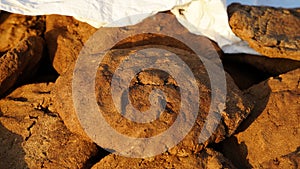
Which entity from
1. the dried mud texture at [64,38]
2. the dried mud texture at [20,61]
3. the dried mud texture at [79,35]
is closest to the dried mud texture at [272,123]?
the dried mud texture at [79,35]

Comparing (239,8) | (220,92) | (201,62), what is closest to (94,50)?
(201,62)

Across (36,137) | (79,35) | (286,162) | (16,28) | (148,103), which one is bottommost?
(286,162)

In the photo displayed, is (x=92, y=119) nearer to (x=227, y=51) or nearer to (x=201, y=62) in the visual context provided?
(x=201, y=62)

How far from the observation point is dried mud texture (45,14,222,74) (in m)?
3.47

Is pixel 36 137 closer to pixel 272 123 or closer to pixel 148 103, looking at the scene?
pixel 148 103

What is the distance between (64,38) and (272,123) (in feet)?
5.71

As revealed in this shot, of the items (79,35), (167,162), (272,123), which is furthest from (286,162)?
(79,35)

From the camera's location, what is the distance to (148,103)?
8.96 feet

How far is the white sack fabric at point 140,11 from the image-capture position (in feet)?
11.4

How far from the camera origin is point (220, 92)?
2959mm

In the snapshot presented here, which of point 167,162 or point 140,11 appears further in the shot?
point 140,11

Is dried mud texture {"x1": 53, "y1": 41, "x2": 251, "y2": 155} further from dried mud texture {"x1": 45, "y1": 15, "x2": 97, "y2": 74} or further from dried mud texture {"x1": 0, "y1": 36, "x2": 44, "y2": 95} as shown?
dried mud texture {"x1": 45, "y1": 15, "x2": 97, "y2": 74}

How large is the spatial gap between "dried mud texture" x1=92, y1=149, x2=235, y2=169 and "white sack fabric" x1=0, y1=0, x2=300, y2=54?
1.22 m

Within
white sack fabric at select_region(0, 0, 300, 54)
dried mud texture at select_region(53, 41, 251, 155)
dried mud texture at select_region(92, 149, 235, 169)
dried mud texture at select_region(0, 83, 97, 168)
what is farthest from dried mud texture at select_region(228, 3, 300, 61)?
dried mud texture at select_region(0, 83, 97, 168)
